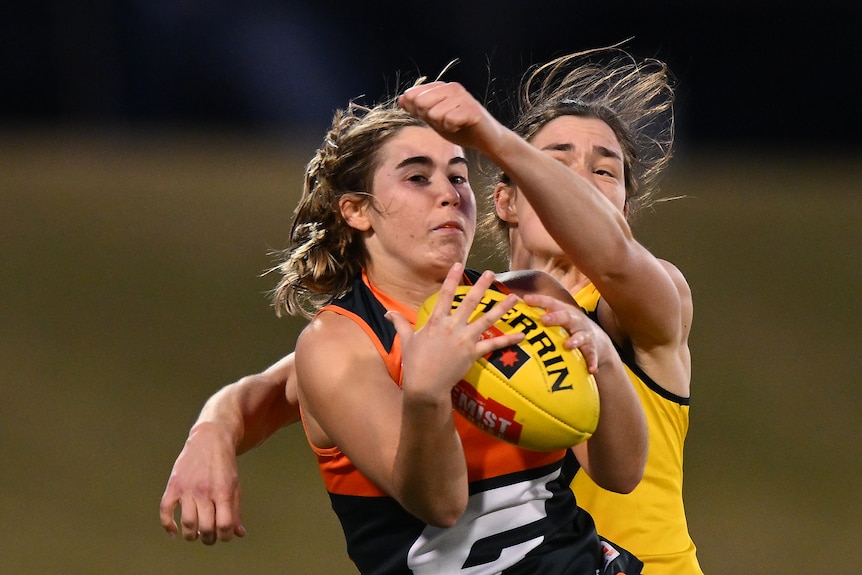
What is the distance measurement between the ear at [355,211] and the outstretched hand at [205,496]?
460mm

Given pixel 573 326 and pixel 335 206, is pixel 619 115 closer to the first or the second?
pixel 335 206

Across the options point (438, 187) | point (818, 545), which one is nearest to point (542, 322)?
point (438, 187)

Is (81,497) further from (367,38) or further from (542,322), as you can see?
(542,322)

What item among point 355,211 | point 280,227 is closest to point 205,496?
point 355,211

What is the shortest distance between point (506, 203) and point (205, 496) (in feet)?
3.21

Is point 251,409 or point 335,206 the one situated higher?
point 335,206

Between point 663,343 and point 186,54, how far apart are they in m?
3.27

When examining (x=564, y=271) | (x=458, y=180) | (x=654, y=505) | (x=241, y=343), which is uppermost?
(x=458, y=180)

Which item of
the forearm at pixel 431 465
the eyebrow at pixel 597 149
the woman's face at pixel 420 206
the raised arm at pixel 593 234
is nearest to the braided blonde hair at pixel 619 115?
the eyebrow at pixel 597 149

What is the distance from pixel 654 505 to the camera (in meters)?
2.00

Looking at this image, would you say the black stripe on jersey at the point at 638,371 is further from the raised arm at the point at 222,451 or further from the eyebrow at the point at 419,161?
the raised arm at the point at 222,451

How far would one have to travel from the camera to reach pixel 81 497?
426 cm

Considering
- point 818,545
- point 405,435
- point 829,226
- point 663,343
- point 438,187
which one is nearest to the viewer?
point 405,435

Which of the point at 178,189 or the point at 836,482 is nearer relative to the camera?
the point at 836,482
